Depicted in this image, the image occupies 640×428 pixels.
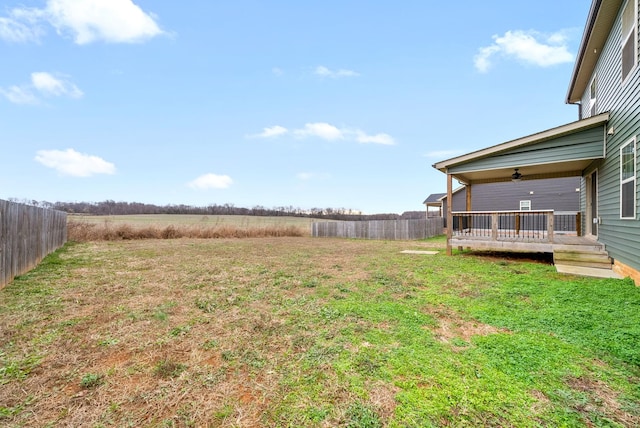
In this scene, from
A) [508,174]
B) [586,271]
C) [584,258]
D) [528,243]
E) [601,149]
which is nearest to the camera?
[586,271]

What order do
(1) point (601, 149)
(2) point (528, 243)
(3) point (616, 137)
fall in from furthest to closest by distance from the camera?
1. (2) point (528, 243)
2. (1) point (601, 149)
3. (3) point (616, 137)

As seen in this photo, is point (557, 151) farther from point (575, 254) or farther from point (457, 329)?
point (457, 329)

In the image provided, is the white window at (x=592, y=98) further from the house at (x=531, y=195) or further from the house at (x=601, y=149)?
the house at (x=531, y=195)

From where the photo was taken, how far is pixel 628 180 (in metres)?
4.67

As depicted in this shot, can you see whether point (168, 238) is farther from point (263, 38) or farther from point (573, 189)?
point (573, 189)

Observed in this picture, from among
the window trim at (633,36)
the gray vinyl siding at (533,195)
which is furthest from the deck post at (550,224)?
the gray vinyl siding at (533,195)

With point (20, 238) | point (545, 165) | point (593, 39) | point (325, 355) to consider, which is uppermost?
point (593, 39)

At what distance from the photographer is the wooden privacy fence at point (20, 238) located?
4836 mm

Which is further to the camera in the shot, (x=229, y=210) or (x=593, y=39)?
(x=229, y=210)

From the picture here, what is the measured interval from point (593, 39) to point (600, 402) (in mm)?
8209

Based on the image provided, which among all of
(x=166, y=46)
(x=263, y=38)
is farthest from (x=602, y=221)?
(x=166, y=46)

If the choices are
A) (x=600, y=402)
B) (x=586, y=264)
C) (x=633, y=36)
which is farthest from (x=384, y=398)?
(x=633, y=36)

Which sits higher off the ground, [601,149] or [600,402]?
[601,149]

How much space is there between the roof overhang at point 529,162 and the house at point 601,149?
0.02 meters
